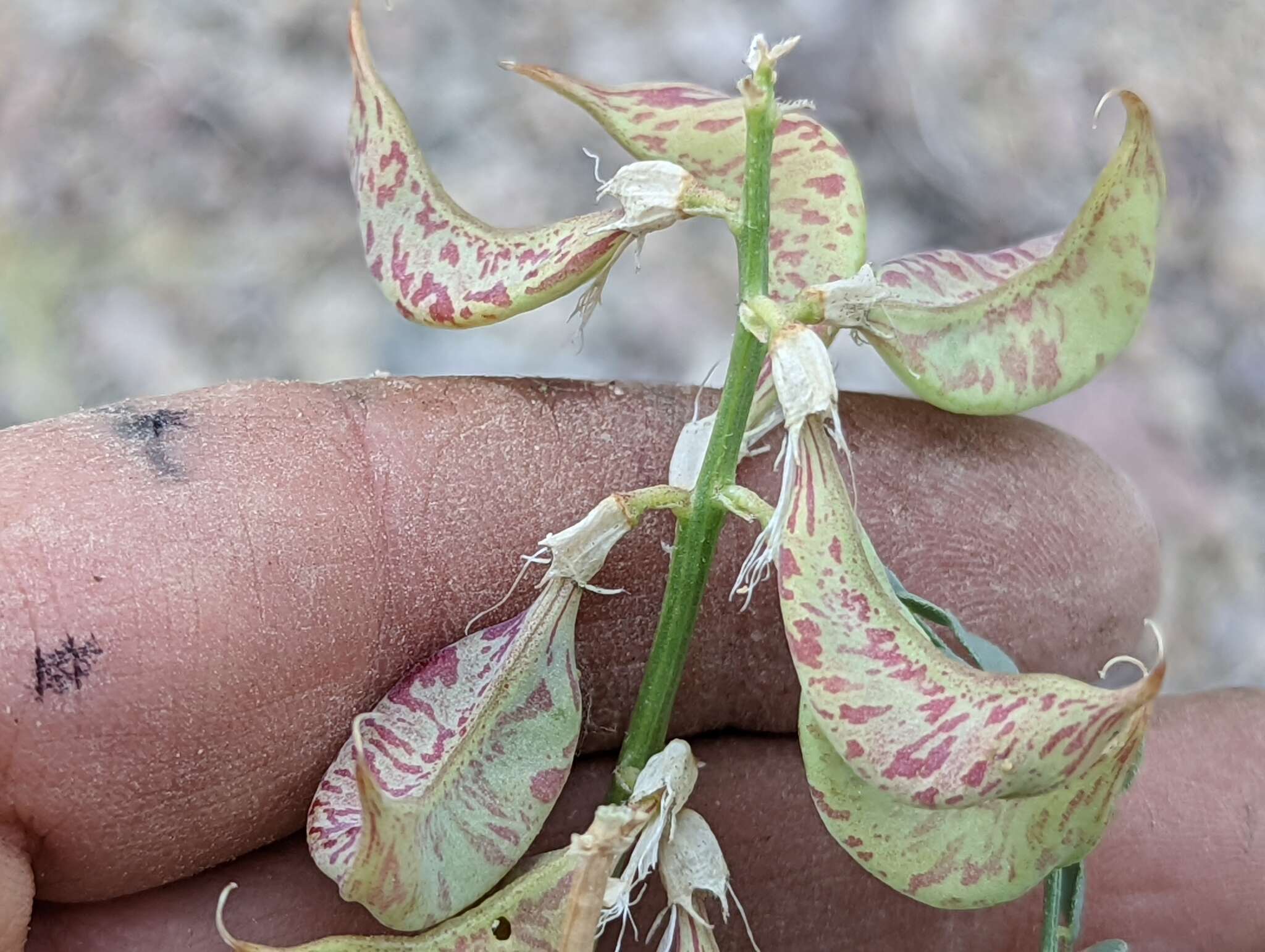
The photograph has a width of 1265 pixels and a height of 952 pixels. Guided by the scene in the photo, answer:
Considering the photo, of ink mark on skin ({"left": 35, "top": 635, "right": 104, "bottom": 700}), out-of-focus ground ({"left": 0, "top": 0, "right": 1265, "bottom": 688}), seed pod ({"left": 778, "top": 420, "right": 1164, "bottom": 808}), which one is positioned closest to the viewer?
seed pod ({"left": 778, "top": 420, "right": 1164, "bottom": 808})

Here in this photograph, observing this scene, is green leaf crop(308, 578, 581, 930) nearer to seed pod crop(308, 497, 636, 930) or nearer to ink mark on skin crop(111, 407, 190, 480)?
seed pod crop(308, 497, 636, 930)

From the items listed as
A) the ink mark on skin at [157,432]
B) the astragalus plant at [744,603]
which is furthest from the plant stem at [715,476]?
the ink mark on skin at [157,432]

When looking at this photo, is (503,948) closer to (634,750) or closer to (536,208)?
(634,750)

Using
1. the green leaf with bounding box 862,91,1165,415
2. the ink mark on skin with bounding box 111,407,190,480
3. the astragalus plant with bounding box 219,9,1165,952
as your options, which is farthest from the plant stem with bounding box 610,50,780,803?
the ink mark on skin with bounding box 111,407,190,480

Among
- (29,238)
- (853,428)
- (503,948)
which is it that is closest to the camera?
(503,948)

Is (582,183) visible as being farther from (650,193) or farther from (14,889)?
(14,889)

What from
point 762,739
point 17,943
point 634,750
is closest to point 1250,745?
point 762,739
